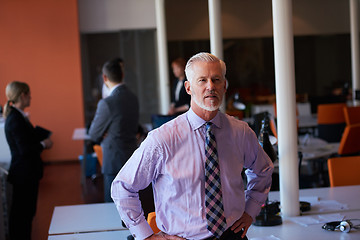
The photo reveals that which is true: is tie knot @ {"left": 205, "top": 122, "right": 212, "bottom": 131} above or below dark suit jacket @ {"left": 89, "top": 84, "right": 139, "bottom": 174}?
above

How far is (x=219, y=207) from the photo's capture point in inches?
95.7

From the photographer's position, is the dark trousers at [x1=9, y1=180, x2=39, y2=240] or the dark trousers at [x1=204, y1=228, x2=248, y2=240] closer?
the dark trousers at [x1=204, y1=228, x2=248, y2=240]

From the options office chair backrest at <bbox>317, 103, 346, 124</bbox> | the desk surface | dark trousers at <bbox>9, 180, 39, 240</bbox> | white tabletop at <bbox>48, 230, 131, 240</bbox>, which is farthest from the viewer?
office chair backrest at <bbox>317, 103, 346, 124</bbox>

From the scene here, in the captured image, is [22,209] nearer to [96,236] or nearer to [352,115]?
[96,236]

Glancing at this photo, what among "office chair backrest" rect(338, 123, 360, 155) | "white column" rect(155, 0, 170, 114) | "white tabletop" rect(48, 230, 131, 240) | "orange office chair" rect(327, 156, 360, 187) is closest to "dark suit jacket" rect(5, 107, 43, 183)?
"white tabletop" rect(48, 230, 131, 240)

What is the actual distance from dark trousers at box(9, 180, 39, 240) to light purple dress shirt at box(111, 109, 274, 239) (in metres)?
2.77

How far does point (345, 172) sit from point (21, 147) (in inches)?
113

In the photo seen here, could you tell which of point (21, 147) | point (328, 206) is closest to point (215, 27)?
point (21, 147)

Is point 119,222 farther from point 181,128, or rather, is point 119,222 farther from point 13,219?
point 13,219

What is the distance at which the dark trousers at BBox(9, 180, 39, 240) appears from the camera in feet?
16.4

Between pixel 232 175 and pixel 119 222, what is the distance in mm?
1397

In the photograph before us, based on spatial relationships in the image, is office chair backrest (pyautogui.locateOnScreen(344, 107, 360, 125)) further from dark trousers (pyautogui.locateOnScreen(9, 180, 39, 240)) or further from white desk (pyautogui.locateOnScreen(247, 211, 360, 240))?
white desk (pyautogui.locateOnScreen(247, 211, 360, 240))

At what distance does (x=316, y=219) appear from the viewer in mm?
3426

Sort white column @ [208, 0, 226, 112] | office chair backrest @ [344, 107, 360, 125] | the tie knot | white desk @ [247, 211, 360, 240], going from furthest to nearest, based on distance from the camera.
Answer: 1. office chair backrest @ [344, 107, 360, 125]
2. white column @ [208, 0, 226, 112]
3. white desk @ [247, 211, 360, 240]
4. the tie knot
